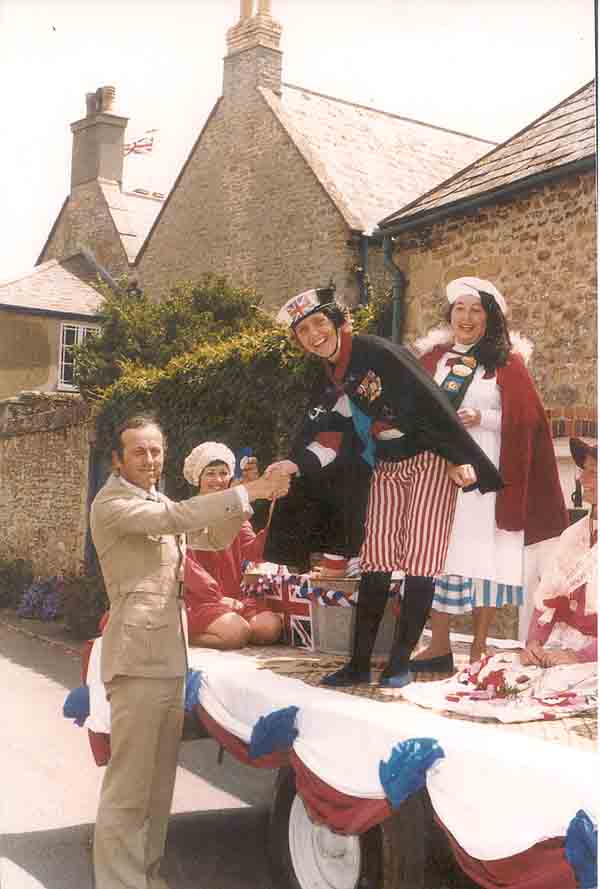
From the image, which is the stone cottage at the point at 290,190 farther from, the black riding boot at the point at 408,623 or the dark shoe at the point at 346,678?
the dark shoe at the point at 346,678

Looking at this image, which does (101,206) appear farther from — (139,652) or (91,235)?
(139,652)

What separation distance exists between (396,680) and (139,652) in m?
0.93

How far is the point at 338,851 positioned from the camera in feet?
11.2

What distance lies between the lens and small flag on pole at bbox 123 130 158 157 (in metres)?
5.54

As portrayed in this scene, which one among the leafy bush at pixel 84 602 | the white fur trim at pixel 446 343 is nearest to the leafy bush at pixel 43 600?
the leafy bush at pixel 84 602

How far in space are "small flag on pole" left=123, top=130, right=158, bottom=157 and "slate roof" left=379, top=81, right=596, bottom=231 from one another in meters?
1.86

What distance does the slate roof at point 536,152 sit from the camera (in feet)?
15.5

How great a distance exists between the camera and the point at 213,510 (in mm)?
3490

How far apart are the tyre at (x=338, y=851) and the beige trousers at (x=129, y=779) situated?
0.47m

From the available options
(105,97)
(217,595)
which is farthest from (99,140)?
(217,595)

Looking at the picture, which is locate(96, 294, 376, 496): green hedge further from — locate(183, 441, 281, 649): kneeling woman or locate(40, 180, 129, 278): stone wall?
locate(40, 180, 129, 278): stone wall

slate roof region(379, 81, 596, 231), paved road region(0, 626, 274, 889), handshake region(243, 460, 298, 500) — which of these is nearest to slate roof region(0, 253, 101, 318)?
paved road region(0, 626, 274, 889)

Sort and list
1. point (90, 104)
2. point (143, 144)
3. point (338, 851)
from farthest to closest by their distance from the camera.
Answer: point (143, 144), point (90, 104), point (338, 851)

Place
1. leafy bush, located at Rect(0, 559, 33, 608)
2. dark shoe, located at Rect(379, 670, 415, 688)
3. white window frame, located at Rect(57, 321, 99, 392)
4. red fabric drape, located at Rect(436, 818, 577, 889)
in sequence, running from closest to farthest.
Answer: red fabric drape, located at Rect(436, 818, 577, 889) < dark shoe, located at Rect(379, 670, 415, 688) < leafy bush, located at Rect(0, 559, 33, 608) < white window frame, located at Rect(57, 321, 99, 392)
